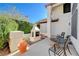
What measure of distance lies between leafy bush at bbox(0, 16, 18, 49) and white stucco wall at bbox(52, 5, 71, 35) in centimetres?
61

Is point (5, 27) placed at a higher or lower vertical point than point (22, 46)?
higher

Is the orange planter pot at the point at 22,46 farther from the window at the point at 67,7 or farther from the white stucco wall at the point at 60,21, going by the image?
the window at the point at 67,7

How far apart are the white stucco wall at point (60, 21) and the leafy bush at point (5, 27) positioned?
0.61 metres

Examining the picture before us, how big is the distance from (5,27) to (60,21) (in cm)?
86

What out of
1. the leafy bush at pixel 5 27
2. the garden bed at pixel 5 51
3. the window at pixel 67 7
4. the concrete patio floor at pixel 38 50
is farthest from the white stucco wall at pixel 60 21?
the garden bed at pixel 5 51

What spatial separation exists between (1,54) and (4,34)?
31cm

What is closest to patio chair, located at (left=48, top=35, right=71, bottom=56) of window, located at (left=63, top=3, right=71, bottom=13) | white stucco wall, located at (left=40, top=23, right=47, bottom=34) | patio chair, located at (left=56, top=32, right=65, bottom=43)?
patio chair, located at (left=56, top=32, right=65, bottom=43)

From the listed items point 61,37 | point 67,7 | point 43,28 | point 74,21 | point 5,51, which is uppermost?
point 67,7

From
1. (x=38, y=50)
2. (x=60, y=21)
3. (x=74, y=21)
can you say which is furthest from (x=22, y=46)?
(x=74, y=21)

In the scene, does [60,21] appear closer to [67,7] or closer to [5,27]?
[67,7]

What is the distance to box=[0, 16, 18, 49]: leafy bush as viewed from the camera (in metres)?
2.42

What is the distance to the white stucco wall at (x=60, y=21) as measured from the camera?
96.5 inches

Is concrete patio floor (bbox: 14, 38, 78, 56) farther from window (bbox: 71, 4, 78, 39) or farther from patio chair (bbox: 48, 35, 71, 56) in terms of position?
window (bbox: 71, 4, 78, 39)

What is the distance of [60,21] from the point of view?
2.49 meters
